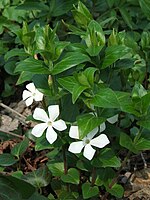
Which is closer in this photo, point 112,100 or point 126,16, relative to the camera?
point 112,100

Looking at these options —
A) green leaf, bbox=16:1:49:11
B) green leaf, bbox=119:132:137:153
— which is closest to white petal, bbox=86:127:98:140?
green leaf, bbox=119:132:137:153

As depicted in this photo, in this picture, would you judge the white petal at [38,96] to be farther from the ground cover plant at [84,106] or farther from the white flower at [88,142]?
the white flower at [88,142]

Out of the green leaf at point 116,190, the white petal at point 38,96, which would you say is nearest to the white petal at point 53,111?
the white petal at point 38,96

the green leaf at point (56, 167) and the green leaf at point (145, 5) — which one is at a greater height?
the green leaf at point (145, 5)

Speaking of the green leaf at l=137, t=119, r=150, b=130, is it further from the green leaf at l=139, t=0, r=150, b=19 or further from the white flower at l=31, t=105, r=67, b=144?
the green leaf at l=139, t=0, r=150, b=19

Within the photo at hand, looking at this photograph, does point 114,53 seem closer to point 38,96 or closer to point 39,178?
point 38,96

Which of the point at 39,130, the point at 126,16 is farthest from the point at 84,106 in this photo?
the point at 126,16

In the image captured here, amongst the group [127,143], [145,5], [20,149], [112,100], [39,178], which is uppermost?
[145,5]
